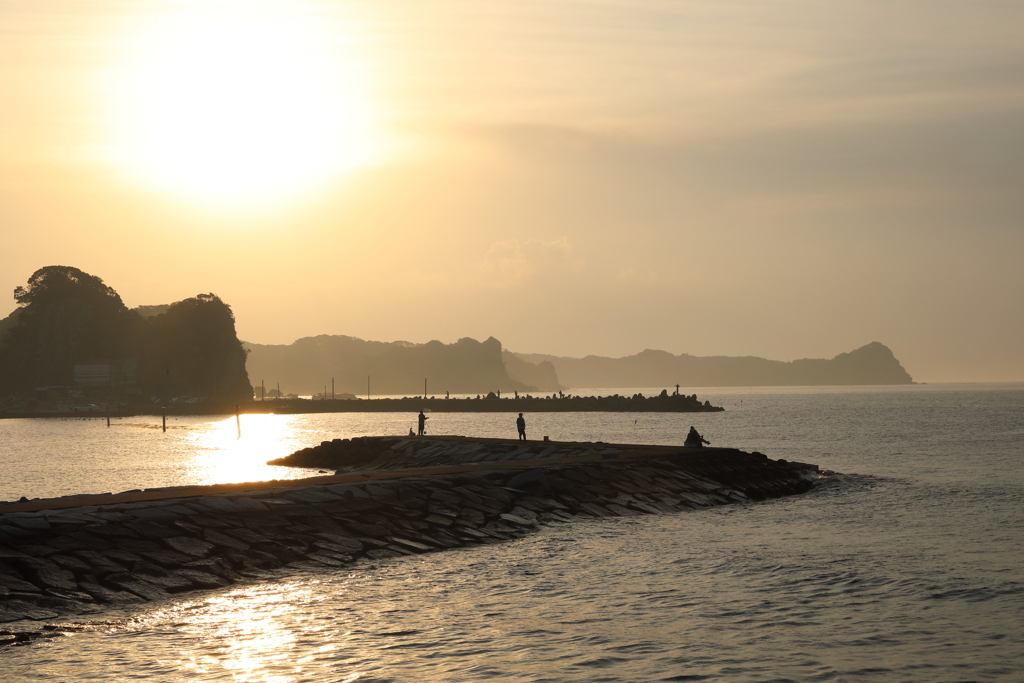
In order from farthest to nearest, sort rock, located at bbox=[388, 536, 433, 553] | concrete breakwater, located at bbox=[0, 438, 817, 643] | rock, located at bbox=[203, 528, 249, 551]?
rock, located at bbox=[388, 536, 433, 553], rock, located at bbox=[203, 528, 249, 551], concrete breakwater, located at bbox=[0, 438, 817, 643]

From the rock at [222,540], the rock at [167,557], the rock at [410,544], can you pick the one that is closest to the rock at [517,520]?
the rock at [410,544]

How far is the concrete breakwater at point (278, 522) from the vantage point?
1772 cm

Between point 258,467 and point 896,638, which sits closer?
point 896,638

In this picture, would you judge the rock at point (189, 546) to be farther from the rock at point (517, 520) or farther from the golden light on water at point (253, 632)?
the rock at point (517, 520)

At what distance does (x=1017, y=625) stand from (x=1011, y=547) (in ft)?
30.2

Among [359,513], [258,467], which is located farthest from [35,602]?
[258,467]

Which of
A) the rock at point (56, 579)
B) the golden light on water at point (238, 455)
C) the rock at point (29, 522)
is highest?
the rock at point (29, 522)

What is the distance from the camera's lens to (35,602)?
1656 cm

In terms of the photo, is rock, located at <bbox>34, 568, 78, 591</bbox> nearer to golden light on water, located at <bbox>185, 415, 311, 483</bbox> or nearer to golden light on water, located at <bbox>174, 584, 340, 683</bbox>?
golden light on water, located at <bbox>174, 584, 340, 683</bbox>

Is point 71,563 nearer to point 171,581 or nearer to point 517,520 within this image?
point 171,581

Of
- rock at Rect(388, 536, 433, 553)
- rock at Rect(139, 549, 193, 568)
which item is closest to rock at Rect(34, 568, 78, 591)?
rock at Rect(139, 549, 193, 568)

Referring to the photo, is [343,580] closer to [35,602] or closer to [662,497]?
[35,602]

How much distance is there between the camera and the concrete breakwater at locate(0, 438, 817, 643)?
1772 centimetres

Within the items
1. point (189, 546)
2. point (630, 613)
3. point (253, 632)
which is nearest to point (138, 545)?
point (189, 546)
